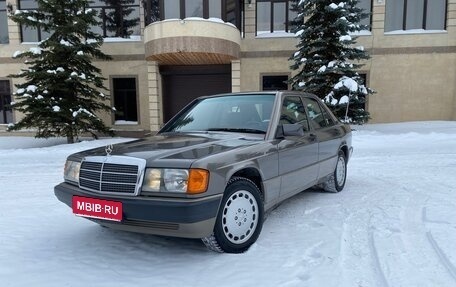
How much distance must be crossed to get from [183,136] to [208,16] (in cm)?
1178

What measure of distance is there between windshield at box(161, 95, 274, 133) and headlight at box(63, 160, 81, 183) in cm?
127

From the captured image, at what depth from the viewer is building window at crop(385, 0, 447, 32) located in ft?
53.6

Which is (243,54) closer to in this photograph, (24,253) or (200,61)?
(200,61)

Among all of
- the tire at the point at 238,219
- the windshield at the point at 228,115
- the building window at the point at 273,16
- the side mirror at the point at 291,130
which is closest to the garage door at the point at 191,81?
the building window at the point at 273,16

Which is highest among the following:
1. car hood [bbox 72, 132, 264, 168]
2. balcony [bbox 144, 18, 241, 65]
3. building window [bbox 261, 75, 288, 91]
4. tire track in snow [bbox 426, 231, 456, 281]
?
balcony [bbox 144, 18, 241, 65]

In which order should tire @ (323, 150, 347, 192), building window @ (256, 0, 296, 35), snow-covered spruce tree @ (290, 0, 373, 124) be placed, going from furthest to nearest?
building window @ (256, 0, 296, 35) < snow-covered spruce tree @ (290, 0, 373, 124) < tire @ (323, 150, 347, 192)

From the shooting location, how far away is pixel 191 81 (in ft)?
55.4

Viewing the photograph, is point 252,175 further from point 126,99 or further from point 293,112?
point 126,99

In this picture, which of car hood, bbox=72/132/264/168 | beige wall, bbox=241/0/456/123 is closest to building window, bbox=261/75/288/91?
beige wall, bbox=241/0/456/123

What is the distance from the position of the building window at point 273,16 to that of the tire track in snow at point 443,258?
15.1 m

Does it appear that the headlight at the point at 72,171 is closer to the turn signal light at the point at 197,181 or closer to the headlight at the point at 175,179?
the headlight at the point at 175,179

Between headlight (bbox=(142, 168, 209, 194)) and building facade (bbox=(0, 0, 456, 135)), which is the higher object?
building facade (bbox=(0, 0, 456, 135))

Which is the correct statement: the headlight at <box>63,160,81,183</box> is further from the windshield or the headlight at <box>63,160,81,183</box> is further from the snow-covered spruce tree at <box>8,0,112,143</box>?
the snow-covered spruce tree at <box>8,0,112,143</box>

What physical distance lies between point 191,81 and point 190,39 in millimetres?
3661
